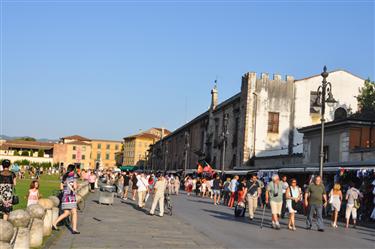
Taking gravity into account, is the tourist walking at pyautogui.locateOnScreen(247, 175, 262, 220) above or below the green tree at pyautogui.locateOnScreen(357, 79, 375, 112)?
below

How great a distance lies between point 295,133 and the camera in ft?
169

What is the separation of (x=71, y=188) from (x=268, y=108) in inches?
1581

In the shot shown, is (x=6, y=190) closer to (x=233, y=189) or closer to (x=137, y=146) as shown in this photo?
(x=233, y=189)

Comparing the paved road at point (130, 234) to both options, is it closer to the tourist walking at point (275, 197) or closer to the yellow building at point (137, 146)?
the tourist walking at point (275, 197)

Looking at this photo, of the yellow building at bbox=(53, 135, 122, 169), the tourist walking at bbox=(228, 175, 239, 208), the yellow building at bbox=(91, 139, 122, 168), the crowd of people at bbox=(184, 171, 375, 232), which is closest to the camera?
the crowd of people at bbox=(184, 171, 375, 232)

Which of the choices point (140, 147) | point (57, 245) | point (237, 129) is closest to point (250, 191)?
point (57, 245)

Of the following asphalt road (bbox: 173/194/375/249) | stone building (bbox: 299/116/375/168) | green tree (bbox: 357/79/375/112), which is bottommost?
asphalt road (bbox: 173/194/375/249)

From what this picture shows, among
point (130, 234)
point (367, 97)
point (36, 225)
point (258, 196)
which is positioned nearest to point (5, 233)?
point (36, 225)

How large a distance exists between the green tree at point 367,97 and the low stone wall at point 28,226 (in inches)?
1647

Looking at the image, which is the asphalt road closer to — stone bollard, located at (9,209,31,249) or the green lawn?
stone bollard, located at (9,209,31,249)

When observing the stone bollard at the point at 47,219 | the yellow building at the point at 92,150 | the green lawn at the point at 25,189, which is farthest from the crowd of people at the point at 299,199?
the yellow building at the point at 92,150

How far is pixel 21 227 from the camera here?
898 centimetres

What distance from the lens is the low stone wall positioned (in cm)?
773

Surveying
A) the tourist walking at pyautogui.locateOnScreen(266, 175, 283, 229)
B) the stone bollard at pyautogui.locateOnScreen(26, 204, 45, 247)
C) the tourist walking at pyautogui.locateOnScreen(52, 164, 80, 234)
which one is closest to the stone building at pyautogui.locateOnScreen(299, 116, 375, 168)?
the tourist walking at pyautogui.locateOnScreen(266, 175, 283, 229)
